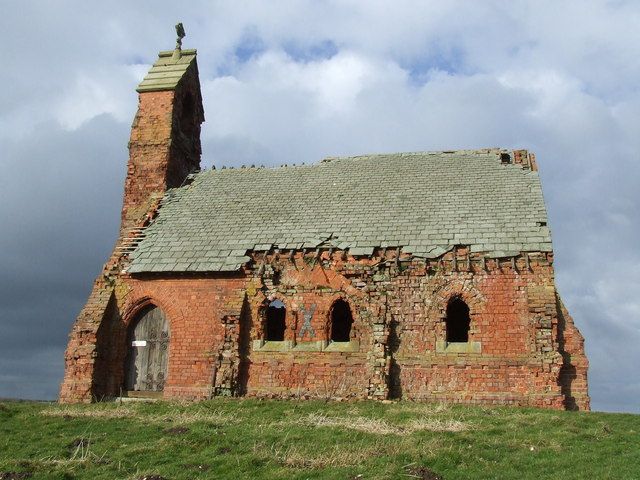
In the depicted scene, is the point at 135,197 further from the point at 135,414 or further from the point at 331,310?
the point at 135,414

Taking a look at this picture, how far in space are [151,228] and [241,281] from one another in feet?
16.5

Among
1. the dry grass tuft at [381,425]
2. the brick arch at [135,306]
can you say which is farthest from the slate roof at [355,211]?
the dry grass tuft at [381,425]

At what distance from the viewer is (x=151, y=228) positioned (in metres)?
24.6

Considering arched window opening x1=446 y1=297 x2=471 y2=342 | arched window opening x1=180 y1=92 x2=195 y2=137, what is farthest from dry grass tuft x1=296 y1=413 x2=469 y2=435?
arched window opening x1=180 y1=92 x2=195 y2=137

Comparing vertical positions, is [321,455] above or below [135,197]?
below

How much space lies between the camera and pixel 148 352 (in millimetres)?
22047

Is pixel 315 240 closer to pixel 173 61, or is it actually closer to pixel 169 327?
pixel 169 327

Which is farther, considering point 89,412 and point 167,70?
point 167,70

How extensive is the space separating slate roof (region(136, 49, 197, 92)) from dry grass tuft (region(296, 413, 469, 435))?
698 inches

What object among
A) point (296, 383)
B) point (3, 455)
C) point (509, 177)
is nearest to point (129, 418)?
point (3, 455)

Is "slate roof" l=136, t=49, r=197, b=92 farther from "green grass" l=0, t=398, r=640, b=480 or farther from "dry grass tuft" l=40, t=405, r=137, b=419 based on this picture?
"green grass" l=0, t=398, r=640, b=480

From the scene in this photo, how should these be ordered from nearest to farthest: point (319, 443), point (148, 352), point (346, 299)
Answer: point (319, 443) → point (346, 299) → point (148, 352)

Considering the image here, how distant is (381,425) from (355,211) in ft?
31.0

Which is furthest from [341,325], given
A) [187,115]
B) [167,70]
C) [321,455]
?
[167,70]
